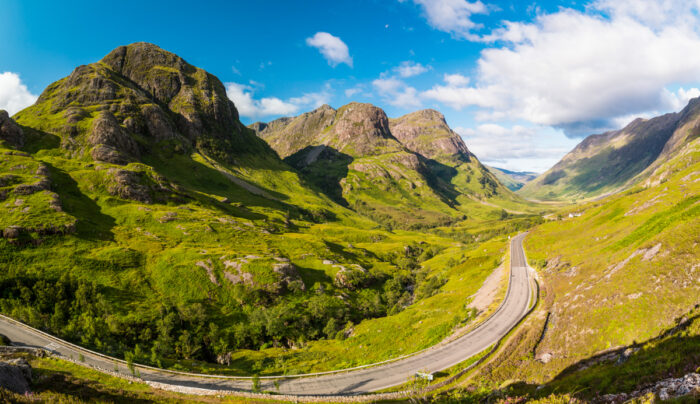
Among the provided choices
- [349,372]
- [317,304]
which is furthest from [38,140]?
[349,372]

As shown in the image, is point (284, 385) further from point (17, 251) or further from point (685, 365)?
point (17, 251)

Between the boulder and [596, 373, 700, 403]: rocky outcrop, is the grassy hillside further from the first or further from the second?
the boulder

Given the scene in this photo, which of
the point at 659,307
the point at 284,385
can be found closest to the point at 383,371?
the point at 284,385

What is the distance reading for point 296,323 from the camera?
84938 millimetres

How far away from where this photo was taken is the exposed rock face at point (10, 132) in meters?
170

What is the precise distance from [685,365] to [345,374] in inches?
1729

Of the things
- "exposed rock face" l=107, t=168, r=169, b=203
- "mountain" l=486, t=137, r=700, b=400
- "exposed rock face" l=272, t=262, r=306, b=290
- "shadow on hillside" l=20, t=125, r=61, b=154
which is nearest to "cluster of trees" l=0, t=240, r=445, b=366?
"exposed rock face" l=272, t=262, r=306, b=290

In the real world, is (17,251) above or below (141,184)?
below

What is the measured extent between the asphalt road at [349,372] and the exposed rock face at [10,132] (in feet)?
646

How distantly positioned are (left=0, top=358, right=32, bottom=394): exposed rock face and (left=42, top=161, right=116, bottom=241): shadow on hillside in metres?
107

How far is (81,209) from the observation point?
4727 inches

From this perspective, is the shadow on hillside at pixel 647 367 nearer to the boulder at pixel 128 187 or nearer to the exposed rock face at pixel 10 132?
the boulder at pixel 128 187

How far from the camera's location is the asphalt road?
4372 cm

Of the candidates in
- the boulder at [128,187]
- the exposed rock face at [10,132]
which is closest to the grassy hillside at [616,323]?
the boulder at [128,187]
